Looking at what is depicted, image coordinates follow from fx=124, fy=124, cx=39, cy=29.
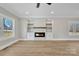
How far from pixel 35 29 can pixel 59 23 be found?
202cm

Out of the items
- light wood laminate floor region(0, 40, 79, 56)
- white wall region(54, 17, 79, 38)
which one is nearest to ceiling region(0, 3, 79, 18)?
light wood laminate floor region(0, 40, 79, 56)

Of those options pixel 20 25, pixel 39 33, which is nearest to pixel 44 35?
pixel 39 33

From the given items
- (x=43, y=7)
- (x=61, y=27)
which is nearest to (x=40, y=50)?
(x=43, y=7)

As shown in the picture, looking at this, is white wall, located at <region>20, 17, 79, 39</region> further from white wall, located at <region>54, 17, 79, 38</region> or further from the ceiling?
the ceiling

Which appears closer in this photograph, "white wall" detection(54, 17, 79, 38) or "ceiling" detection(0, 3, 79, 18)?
"ceiling" detection(0, 3, 79, 18)

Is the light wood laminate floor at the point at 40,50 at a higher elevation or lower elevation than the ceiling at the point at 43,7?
lower

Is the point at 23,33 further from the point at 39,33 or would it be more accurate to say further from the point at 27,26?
the point at 39,33

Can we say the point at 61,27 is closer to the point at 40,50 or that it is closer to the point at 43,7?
the point at 43,7

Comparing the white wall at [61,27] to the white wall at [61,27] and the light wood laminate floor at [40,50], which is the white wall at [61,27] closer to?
the white wall at [61,27]

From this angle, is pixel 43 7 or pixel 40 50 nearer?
pixel 40 50

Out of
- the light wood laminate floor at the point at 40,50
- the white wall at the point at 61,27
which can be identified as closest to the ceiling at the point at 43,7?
the light wood laminate floor at the point at 40,50

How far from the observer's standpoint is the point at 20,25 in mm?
10133

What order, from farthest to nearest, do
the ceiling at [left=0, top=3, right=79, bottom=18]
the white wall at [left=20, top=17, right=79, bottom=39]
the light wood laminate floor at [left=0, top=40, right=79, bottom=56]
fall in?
the white wall at [left=20, top=17, right=79, bottom=39]
the ceiling at [left=0, top=3, right=79, bottom=18]
the light wood laminate floor at [left=0, top=40, right=79, bottom=56]

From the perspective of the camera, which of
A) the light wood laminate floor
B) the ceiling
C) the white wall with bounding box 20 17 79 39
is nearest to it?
the light wood laminate floor
